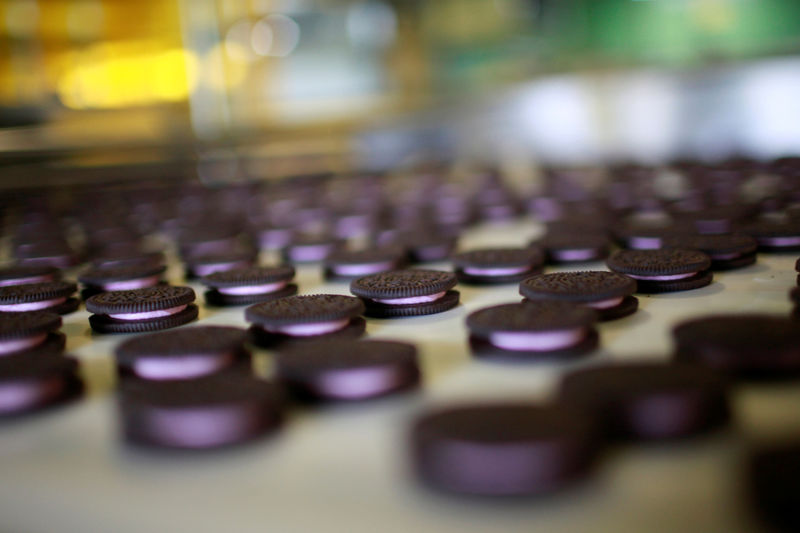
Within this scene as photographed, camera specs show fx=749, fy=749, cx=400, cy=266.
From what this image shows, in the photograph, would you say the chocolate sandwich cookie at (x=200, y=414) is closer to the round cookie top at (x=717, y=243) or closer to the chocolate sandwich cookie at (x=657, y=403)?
the chocolate sandwich cookie at (x=657, y=403)

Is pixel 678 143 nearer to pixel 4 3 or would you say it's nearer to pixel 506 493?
pixel 506 493

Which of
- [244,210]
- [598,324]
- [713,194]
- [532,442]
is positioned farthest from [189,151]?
[532,442]

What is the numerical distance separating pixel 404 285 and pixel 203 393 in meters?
0.41

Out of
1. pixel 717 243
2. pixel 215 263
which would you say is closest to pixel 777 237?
pixel 717 243

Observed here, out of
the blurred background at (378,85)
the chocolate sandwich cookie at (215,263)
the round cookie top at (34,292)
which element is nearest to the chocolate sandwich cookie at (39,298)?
the round cookie top at (34,292)

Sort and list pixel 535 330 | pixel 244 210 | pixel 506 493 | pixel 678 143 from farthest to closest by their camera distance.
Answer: pixel 678 143
pixel 244 210
pixel 535 330
pixel 506 493

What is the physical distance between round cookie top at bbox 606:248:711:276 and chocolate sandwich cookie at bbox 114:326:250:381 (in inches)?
21.3

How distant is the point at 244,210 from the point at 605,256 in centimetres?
137

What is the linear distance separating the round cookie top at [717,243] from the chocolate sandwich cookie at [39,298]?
0.96 m

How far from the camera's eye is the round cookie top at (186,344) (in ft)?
2.37

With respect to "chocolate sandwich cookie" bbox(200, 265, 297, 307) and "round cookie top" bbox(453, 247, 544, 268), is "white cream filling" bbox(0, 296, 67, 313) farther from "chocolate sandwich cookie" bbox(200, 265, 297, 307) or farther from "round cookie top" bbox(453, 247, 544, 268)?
"round cookie top" bbox(453, 247, 544, 268)

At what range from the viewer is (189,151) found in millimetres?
3855

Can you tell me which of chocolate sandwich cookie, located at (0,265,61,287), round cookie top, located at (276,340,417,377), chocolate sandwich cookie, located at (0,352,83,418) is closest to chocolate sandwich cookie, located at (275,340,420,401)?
round cookie top, located at (276,340,417,377)

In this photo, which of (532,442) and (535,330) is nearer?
(532,442)
